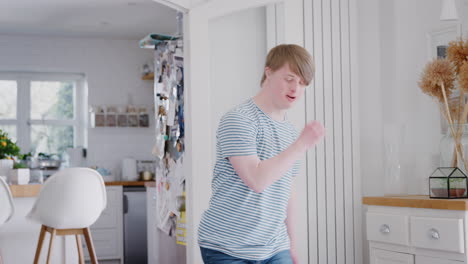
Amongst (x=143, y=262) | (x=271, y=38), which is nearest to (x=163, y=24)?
(x=143, y=262)

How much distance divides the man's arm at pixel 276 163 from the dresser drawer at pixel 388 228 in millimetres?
1390

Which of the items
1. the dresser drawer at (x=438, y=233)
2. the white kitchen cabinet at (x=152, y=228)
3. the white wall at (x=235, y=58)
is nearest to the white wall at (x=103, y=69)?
the white kitchen cabinet at (x=152, y=228)

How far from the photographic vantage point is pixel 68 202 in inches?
131

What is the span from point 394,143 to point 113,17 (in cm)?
377

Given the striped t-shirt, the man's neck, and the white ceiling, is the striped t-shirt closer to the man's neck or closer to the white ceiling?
the man's neck

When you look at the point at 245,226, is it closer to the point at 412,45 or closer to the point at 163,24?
the point at 412,45

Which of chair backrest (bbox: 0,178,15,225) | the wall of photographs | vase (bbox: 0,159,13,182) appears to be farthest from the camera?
vase (bbox: 0,159,13,182)

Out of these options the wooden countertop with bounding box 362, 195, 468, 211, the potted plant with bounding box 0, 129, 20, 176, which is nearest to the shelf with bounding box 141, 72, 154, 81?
the potted plant with bounding box 0, 129, 20, 176

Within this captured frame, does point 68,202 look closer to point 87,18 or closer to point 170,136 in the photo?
point 170,136

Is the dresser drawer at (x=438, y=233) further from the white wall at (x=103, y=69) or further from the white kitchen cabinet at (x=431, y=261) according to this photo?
the white wall at (x=103, y=69)

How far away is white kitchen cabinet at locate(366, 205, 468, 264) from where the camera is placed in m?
2.50

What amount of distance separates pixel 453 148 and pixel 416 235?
47 cm

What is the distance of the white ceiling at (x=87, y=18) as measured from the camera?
5.66m

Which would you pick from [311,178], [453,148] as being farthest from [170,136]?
[453,148]
